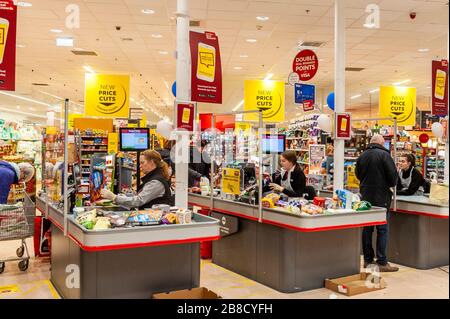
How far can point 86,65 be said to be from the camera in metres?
14.0

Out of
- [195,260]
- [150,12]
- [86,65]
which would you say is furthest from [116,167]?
[86,65]

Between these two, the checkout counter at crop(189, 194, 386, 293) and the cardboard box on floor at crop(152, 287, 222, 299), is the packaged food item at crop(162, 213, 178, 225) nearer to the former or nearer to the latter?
the cardboard box on floor at crop(152, 287, 222, 299)

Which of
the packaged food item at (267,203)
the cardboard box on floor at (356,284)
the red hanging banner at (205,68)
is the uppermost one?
the red hanging banner at (205,68)

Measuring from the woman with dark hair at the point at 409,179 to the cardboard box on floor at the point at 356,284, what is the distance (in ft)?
5.38

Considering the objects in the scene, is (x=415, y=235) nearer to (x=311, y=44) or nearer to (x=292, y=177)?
(x=292, y=177)

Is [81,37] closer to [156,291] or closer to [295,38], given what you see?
[295,38]

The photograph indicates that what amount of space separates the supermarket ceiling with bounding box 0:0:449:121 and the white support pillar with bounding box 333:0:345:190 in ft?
4.09

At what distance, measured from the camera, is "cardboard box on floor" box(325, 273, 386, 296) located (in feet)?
16.3

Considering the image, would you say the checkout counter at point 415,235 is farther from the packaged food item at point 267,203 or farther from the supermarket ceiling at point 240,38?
the supermarket ceiling at point 240,38

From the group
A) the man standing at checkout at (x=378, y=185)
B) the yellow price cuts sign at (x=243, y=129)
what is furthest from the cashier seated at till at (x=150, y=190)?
the yellow price cuts sign at (x=243, y=129)

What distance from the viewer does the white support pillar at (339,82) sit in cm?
625

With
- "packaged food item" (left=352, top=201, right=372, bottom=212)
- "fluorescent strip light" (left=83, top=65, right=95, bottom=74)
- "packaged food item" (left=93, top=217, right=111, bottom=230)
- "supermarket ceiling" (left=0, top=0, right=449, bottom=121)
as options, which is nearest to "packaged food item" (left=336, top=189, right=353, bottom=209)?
"packaged food item" (left=352, top=201, right=372, bottom=212)

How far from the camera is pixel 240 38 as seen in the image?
10.2 m

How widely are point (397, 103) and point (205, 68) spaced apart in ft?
36.3
